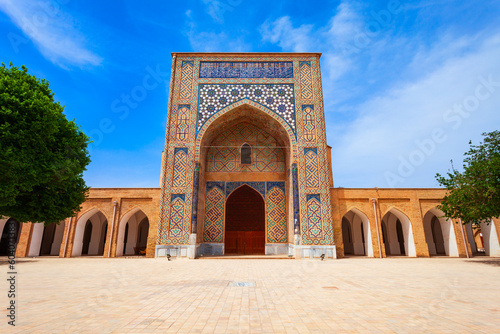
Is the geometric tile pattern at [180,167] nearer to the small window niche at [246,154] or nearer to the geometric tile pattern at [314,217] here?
the small window niche at [246,154]

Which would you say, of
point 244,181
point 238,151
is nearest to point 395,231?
point 244,181

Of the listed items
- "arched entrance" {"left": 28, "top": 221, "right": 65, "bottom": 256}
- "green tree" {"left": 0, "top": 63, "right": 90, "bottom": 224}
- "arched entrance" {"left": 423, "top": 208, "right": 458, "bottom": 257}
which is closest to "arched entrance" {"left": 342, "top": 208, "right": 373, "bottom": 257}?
"arched entrance" {"left": 423, "top": 208, "right": 458, "bottom": 257}

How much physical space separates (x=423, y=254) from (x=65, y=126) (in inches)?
681

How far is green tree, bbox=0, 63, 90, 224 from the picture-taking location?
26.7 ft

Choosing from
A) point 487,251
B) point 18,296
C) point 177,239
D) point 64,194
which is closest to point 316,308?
point 18,296

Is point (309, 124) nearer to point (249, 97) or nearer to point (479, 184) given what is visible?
point (249, 97)

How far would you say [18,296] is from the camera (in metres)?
4.21

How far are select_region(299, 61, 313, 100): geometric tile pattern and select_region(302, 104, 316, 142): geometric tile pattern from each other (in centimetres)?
66

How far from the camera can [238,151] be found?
15.5 meters

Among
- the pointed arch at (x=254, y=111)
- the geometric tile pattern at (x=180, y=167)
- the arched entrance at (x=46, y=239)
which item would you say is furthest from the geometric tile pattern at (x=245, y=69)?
the arched entrance at (x=46, y=239)

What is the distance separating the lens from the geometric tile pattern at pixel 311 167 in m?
13.3

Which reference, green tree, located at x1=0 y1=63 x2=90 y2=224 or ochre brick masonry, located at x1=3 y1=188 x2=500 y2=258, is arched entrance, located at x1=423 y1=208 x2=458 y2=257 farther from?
green tree, located at x1=0 y1=63 x2=90 y2=224

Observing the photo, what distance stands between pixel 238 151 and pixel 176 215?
5.11 metres

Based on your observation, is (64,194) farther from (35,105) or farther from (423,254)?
(423,254)
